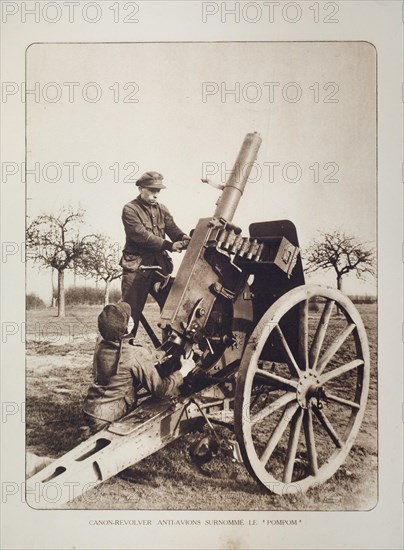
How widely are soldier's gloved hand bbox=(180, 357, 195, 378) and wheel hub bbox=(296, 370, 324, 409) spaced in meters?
0.57

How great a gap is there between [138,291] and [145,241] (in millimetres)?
263

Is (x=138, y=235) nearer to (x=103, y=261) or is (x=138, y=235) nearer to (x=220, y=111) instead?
(x=103, y=261)

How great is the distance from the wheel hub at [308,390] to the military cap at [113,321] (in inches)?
37.3

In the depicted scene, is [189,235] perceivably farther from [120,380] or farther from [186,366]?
[120,380]

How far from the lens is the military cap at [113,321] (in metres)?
3.08

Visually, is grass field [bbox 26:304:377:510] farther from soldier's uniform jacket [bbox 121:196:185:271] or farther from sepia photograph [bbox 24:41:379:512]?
soldier's uniform jacket [bbox 121:196:185:271]

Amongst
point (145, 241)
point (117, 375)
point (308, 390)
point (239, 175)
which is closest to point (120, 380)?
point (117, 375)

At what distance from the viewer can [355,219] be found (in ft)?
10.4

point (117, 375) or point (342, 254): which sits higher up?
point (342, 254)

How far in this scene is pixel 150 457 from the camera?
10.2 feet

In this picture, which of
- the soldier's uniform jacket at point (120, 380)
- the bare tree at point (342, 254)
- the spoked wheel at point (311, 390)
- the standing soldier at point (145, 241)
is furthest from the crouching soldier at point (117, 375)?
the bare tree at point (342, 254)

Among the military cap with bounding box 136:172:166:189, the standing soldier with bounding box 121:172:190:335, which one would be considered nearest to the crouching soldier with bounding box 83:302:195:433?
the standing soldier with bounding box 121:172:190:335

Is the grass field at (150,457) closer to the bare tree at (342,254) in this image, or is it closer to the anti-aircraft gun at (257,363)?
the anti-aircraft gun at (257,363)

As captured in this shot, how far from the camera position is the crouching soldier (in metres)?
3.07
